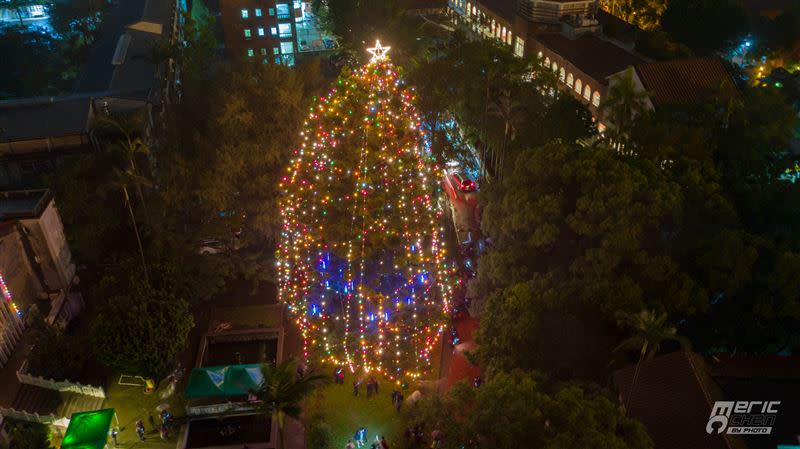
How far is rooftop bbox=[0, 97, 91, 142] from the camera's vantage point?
31688 mm

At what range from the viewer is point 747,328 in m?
23.7

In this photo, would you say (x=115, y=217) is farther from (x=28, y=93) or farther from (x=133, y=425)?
(x=28, y=93)

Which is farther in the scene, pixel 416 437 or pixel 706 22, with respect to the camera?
pixel 706 22

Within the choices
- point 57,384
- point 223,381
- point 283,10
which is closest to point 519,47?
point 283,10

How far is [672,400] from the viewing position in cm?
1922

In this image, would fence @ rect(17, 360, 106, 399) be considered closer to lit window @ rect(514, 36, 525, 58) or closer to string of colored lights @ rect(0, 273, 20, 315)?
string of colored lights @ rect(0, 273, 20, 315)

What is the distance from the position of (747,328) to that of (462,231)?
1706 cm

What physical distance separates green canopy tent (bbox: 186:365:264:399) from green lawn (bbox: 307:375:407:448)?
109 inches

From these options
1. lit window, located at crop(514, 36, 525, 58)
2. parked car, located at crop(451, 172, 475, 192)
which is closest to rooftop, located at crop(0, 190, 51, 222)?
parked car, located at crop(451, 172, 475, 192)

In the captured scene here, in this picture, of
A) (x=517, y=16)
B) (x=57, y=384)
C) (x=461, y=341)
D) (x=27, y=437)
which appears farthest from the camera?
(x=517, y=16)

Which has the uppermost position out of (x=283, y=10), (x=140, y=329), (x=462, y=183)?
(x=283, y=10)

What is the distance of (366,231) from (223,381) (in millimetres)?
9222

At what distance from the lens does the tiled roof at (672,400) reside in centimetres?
1809

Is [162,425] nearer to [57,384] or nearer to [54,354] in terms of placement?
[57,384]
